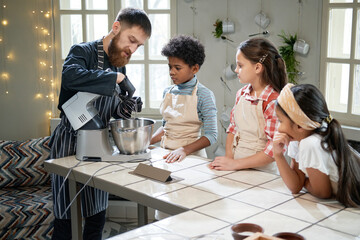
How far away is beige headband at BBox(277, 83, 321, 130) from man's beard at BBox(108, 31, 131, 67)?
96cm

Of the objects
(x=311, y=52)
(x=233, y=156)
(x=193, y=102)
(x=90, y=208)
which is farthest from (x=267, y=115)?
(x=311, y=52)

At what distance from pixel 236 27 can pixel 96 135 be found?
187 centimetres

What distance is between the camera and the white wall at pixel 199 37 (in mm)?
3525

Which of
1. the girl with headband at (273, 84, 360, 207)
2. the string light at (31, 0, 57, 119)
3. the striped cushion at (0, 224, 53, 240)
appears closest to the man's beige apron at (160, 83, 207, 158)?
the girl with headband at (273, 84, 360, 207)

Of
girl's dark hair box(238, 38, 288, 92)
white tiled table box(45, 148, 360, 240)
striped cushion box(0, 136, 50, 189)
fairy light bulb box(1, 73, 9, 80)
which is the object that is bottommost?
striped cushion box(0, 136, 50, 189)

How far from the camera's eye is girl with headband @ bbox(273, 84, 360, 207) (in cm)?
166

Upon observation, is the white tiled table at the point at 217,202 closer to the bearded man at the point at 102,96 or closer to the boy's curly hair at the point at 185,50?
the bearded man at the point at 102,96

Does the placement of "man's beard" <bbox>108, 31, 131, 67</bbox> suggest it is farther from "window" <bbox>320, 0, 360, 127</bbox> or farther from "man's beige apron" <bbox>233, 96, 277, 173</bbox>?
"window" <bbox>320, 0, 360, 127</bbox>

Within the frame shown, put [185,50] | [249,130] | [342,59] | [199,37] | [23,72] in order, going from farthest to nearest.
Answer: [23,72]
[199,37]
[342,59]
[185,50]
[249,130]

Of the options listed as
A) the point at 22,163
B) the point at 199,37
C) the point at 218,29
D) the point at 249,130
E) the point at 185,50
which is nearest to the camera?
the point at 249,130

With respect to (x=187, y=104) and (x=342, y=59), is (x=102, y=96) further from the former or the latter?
(x=342, y=59)

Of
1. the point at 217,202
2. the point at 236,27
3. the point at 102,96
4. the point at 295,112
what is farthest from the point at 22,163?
the point at 295,112

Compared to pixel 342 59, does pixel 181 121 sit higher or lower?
lower

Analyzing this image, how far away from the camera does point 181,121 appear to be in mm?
2494
